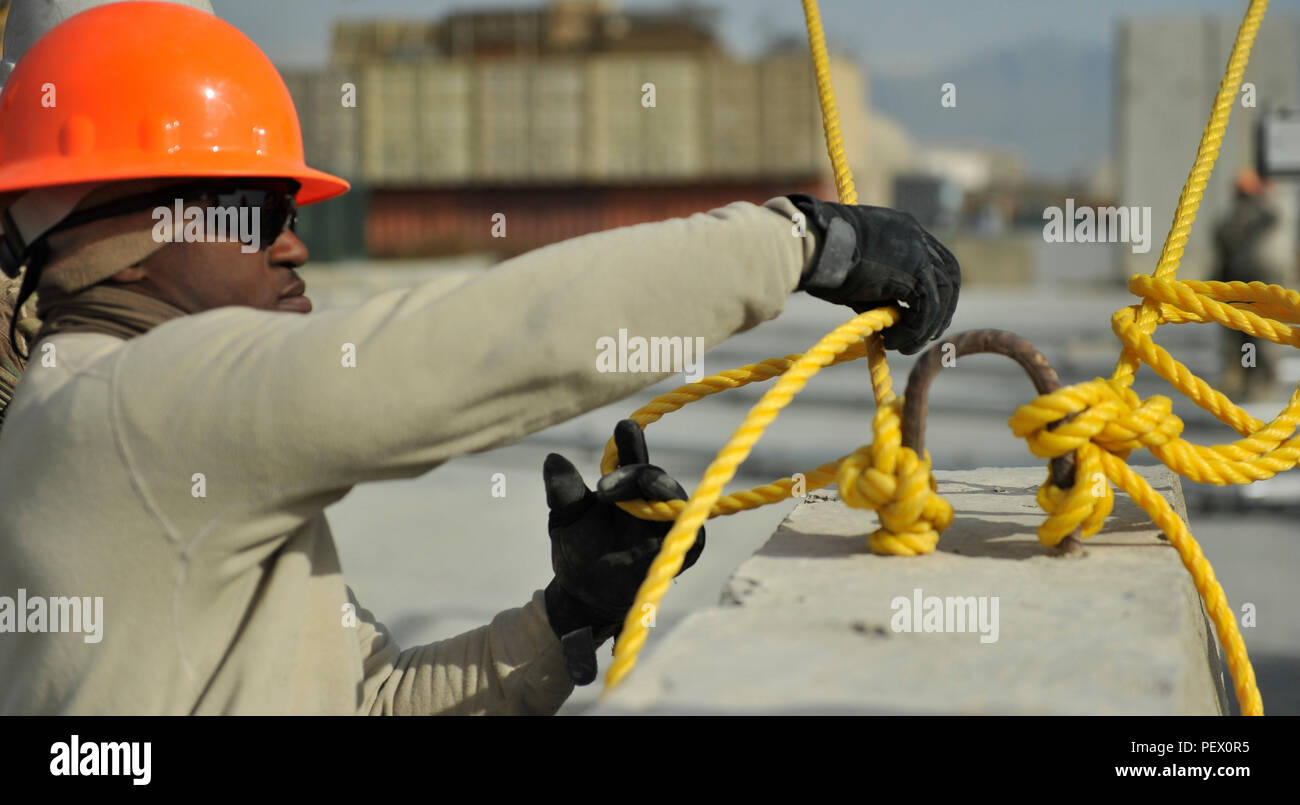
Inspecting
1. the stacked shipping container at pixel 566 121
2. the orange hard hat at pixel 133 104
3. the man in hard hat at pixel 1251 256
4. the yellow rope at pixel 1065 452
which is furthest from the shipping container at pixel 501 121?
the yellow rope at pixel 1065 452

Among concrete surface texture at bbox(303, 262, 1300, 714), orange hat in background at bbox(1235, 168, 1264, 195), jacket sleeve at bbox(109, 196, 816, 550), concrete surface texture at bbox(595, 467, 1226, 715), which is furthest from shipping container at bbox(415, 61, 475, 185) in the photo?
jacket sleeve at bbox(109, 196, 816, 550)

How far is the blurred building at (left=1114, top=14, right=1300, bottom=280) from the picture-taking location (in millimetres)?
16375

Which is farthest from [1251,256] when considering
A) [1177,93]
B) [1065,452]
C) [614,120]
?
[614,120]

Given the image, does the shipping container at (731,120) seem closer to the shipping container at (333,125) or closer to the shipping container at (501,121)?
the shipping container at (501,121)

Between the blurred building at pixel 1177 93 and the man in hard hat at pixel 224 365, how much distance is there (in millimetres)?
16433

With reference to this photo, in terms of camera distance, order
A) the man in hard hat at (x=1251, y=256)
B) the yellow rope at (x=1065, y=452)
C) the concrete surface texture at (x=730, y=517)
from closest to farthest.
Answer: the yellow rope at (x=1065, y=452)
the concrete surface texture at (x=730, y=517)
the man in hard hat at (x=1251, y=256)

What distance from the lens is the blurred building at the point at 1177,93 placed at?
1638 centimetres

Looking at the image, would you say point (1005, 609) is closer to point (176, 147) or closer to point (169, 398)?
point (169, 398)

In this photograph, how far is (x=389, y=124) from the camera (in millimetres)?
23500

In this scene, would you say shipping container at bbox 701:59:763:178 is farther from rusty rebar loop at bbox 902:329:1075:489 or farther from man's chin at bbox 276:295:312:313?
rusty rebar loop at bbox 902:329:1075:489

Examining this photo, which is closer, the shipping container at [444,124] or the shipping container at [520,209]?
the shipping container at [520,209]

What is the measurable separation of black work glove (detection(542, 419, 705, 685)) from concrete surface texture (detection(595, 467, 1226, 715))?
0.67ft
